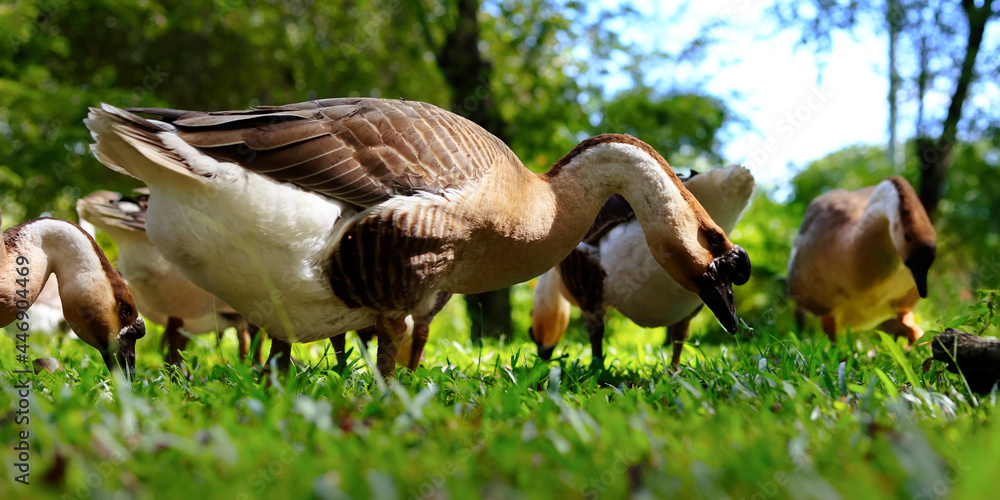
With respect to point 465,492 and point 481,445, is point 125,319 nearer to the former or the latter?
point 481,445

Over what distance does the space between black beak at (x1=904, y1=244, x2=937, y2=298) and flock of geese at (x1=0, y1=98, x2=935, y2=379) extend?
1cm

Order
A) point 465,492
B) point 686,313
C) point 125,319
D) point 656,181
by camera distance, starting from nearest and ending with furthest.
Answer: point 465,492, point 656,181, point 125,319, point 686,313

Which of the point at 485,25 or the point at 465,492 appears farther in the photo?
the point at 485,25

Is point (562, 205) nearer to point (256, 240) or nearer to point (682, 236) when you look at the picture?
point (682, 236)

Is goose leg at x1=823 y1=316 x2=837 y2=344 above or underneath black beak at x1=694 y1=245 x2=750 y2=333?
underneath

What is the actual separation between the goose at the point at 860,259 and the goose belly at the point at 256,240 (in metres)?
3.87

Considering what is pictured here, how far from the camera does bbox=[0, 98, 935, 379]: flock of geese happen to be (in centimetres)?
268

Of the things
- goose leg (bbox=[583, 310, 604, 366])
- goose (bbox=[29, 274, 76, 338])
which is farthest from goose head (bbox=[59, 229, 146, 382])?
goose (bbox=[29, 274, 76, 338])

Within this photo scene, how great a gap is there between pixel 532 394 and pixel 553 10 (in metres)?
8.31

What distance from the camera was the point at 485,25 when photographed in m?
10.2

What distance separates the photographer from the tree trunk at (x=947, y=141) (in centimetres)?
791

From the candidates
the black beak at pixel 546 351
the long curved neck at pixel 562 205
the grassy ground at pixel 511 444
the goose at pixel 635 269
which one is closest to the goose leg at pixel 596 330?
the goose at pixel 635 269

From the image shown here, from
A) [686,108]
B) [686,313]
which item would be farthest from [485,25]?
[686,313]

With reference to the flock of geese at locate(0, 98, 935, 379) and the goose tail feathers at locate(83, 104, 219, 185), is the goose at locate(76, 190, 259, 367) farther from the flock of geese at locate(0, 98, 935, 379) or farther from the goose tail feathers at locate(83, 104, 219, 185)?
the goose tail feathers at locate(83, 104, 219, 185)
